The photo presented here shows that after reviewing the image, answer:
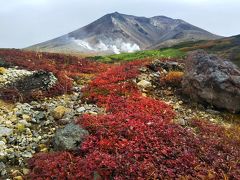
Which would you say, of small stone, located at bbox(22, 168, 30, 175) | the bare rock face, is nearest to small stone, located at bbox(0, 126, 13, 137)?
small stone, located at bbox(22, 168, 30, 175)

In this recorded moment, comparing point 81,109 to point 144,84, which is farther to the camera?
point 144,84

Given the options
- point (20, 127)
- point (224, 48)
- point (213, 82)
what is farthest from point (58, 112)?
point (224, 48)

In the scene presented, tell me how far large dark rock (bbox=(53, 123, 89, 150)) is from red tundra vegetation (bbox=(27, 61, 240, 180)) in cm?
23

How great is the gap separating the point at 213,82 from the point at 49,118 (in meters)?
6.65

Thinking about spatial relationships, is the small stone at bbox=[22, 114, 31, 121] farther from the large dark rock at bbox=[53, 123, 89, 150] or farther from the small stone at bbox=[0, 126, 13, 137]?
the large dark rock at bbox=[53, 123, 89, 150]

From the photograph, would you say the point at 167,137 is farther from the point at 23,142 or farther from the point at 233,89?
the point at 233,89

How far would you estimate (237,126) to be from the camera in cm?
1342

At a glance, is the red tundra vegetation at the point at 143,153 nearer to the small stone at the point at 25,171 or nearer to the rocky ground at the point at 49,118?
the small stone at the point at 25,171

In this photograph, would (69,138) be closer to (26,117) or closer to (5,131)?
(5,131)

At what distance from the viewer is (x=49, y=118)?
548 inches

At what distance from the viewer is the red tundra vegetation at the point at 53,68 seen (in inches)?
667

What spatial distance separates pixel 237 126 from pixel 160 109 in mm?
2732

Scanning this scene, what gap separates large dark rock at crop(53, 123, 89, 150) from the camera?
36.7ft

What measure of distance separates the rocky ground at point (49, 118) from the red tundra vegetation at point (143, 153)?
0.53 metres
